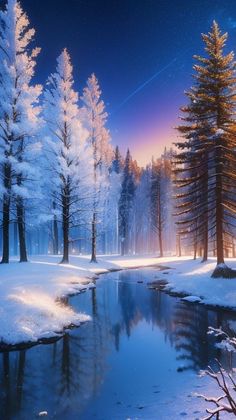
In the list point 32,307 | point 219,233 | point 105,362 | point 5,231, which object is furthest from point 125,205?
point 105,362

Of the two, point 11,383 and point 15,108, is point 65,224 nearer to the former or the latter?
point 15,108

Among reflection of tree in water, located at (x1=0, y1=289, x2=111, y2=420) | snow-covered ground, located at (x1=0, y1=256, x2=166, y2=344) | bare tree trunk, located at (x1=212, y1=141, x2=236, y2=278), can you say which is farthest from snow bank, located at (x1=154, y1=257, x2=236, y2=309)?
reflection of tree in water, located at (x1=0, y1=289, x2=111, y2=420)

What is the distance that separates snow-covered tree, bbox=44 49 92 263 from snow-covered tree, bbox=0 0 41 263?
416 centimetres

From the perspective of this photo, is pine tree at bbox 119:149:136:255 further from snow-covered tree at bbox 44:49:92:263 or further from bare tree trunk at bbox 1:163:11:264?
bare tree trunk at bbox 1:163:11:264

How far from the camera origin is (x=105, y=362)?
32.7 feet

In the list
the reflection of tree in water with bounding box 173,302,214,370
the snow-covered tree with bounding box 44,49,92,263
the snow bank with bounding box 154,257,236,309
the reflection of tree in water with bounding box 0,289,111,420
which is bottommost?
the reflection of tree in water with bounding box 173,302,214,370

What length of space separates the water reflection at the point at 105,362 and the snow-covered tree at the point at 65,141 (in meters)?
14.4

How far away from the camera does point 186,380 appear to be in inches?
341

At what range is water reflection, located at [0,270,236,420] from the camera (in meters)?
7.54

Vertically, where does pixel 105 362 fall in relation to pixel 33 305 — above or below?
below

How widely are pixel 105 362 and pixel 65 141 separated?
72.9 feet

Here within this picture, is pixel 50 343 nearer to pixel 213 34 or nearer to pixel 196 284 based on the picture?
pixel 196 284

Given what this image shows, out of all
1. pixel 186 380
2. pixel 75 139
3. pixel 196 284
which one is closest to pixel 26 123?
pixel 75 139

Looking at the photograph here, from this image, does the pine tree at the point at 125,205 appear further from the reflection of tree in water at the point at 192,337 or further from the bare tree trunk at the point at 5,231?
the reflection of tree in water at the point at 192,337
